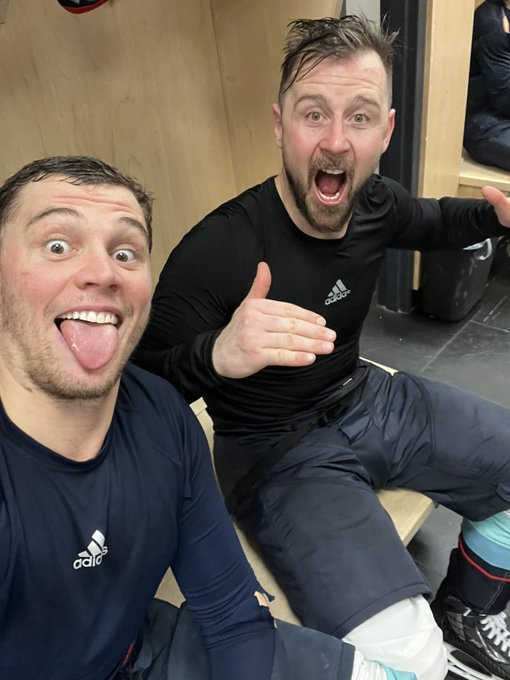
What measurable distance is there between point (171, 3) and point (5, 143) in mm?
574

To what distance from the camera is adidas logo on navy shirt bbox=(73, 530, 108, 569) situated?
687 mm

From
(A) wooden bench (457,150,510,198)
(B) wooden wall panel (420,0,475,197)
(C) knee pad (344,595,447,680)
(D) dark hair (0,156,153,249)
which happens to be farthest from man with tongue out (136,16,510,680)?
(A) wooden bench (457,150,510,198)

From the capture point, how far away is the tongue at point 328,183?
3.57ft

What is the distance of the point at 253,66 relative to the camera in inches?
65.6

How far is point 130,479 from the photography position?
2.43 feet

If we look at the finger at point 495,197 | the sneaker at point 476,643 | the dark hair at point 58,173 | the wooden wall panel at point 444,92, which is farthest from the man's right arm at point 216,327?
the wooden wall panel at point 444,92

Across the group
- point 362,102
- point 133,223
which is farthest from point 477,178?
point 133,223

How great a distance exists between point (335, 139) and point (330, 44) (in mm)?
177

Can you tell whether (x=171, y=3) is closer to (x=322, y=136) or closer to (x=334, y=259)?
(x=322, y=136)

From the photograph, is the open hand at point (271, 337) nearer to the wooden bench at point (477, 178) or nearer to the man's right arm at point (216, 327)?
the man's right arm at point (216, 327)

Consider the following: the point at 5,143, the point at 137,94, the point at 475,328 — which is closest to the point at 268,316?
the point at 5,143

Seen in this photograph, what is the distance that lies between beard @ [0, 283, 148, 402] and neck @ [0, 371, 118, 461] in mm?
13

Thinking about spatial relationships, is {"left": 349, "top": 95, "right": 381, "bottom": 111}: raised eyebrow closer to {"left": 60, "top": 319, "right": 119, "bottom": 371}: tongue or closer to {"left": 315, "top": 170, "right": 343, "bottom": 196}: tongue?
{"left": 315, "top": 170, "right": 343, "bottom": 196}: tongue

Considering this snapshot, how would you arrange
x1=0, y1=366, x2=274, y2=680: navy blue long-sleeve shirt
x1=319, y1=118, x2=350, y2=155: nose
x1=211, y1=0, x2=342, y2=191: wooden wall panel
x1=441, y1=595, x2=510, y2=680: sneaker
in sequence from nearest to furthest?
1. x1=0, y1=366, x2=274, y2=680: navy blue long-sleeve shirt
2. x1=319, y1=118, x2=350, y2=155: nose
3. x1=441, y1=595, x2=510, y2=680: sneaker
4. x1=211, y1=0, x2=342, y2=191: wooden wall panel
